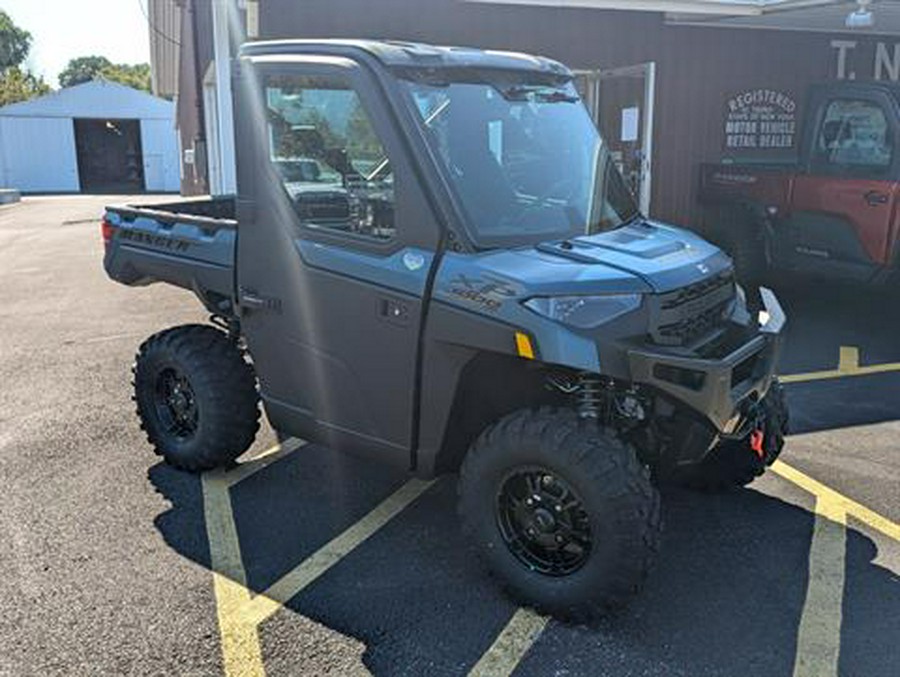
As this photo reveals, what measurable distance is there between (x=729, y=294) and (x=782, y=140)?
9.36 metres

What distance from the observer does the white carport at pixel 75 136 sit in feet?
126

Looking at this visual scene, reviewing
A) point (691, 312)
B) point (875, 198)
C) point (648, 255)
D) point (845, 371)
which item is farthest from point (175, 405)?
point (875, 198)

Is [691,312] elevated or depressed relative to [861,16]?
depressed

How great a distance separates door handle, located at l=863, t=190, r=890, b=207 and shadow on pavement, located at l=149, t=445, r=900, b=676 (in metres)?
4.22

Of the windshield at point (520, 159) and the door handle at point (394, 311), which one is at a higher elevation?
the windshield at point (520, 159)

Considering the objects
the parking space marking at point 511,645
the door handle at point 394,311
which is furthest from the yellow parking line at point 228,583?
the door handle at point 394,311

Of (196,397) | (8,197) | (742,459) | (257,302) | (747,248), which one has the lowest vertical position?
(8,197)

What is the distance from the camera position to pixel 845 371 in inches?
272

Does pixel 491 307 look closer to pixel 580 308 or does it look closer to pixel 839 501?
pixel 580 308

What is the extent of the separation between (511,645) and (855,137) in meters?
6.63

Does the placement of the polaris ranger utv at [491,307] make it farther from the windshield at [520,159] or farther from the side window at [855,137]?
the side window at [855,137]

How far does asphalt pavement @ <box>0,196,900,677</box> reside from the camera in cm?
322

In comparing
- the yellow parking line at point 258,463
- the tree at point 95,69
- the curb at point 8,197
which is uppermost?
the tree at point 95,69

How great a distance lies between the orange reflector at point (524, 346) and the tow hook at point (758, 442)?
1454 millimetres
